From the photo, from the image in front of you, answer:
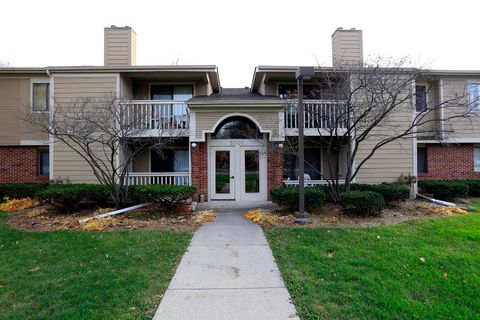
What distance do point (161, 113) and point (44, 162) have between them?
6966mm

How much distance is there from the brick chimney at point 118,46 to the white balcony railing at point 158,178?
552cm

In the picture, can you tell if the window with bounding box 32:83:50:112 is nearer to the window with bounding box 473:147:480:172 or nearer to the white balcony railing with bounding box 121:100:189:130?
the white balcony railing with bounding box 121:100:189:130

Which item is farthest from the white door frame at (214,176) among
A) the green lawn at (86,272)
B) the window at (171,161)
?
the green lawn at (86,272)

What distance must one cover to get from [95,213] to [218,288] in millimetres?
6618

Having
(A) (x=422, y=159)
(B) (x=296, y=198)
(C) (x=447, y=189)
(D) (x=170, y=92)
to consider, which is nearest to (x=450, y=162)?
(A) (x=422, y=159)

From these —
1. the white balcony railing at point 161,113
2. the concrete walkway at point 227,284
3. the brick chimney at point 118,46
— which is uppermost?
the brick chimney at point 118,46

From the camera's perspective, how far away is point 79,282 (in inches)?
164

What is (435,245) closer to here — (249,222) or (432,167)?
(249,222)

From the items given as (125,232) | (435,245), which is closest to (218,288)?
(125,232)

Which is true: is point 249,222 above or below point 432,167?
below

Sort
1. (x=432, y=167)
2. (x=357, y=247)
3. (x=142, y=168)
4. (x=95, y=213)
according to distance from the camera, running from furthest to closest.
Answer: (x=432, y=167) → (x=142, y=168) → (x=95, y=213) → (x=357, y=247)

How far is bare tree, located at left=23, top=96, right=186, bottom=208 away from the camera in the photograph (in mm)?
8562

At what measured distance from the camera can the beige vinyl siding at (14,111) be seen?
1288cm

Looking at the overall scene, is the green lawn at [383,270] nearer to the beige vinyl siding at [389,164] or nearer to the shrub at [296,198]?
the shrub at [296,198]
